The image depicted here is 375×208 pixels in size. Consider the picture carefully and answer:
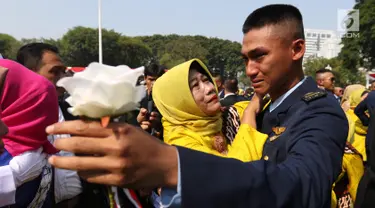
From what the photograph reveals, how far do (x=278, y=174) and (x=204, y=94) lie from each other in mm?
1710

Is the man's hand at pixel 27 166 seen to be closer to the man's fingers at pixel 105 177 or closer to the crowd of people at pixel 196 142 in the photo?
the crowd of people at pixel 196 142

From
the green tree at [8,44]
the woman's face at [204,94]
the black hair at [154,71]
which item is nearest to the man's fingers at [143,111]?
the woman's face at [204,94]

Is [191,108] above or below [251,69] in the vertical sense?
below

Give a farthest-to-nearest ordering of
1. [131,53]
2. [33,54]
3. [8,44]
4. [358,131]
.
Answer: [8,44] < [131,53] < [358,131] < [33,54]

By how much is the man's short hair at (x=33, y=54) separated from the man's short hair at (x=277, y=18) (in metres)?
2.04

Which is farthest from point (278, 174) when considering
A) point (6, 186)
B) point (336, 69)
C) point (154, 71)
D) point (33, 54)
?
point (336, 69)

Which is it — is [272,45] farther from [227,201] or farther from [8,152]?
[8,152]

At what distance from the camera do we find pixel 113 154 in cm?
84

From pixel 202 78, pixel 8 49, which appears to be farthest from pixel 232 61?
pixel 202 78

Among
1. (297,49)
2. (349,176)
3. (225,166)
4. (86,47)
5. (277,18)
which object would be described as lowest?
(349,176)

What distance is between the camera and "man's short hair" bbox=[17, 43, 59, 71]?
347 cm

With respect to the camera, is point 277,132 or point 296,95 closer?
point 277,132

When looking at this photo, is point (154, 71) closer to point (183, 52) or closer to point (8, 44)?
point (183, 52)

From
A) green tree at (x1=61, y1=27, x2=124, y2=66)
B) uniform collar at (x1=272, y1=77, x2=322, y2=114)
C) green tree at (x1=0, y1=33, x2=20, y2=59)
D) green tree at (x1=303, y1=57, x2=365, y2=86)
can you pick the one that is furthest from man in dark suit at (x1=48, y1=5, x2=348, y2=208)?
green tree at (x1=0, y1=33, x2=20, y2=59)
